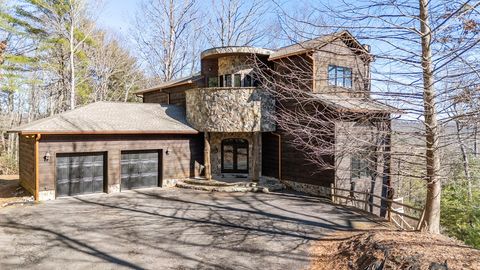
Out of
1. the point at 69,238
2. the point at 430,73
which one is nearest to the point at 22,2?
the point at 69,238

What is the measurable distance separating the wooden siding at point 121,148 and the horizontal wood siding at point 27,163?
0.75 metres

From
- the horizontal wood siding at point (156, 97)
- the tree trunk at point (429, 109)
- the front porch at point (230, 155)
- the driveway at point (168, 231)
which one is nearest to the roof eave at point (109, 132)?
the front porch at point (230, 155)

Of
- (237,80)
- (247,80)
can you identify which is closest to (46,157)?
(237,80)

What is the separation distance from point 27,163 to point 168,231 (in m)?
8.80

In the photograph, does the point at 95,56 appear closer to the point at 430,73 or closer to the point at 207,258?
the point at 207,258

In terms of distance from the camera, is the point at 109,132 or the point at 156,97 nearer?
the point at 109,132

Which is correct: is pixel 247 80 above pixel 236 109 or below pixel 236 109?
above

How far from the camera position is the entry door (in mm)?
15969

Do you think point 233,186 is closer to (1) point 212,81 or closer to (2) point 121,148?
(2) point 121,148

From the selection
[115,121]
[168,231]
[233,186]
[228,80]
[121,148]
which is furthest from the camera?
[228,80]

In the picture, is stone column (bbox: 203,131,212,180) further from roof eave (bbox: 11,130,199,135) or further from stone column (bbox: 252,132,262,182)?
stone column (bbox: 252,132,262,182)

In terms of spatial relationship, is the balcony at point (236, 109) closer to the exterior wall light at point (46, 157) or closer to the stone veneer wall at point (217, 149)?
the stone veneer wall at point (217, 149)

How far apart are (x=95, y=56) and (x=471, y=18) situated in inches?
1126

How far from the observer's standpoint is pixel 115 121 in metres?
13.8
